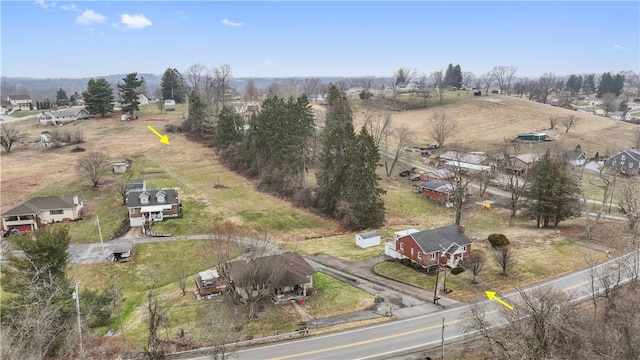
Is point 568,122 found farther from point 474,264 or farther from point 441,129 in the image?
point 474,264

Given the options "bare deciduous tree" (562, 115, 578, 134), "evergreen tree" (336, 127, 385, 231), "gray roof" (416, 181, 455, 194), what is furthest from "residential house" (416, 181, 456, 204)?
"bare deciduous tree" (562, 115, 578, 134)

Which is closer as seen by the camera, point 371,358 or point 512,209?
point 371,358

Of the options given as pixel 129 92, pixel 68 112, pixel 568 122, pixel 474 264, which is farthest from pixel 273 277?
pixel 568 122

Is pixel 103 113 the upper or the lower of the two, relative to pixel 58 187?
upper

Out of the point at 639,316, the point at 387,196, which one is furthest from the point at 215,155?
the point at 639,316

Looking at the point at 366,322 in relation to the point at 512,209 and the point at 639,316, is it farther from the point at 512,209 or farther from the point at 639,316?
the point at 512,209

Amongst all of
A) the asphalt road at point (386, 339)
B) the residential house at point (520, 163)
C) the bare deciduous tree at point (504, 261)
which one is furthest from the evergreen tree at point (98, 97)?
the bare deciduous tree at point (504, 261)
